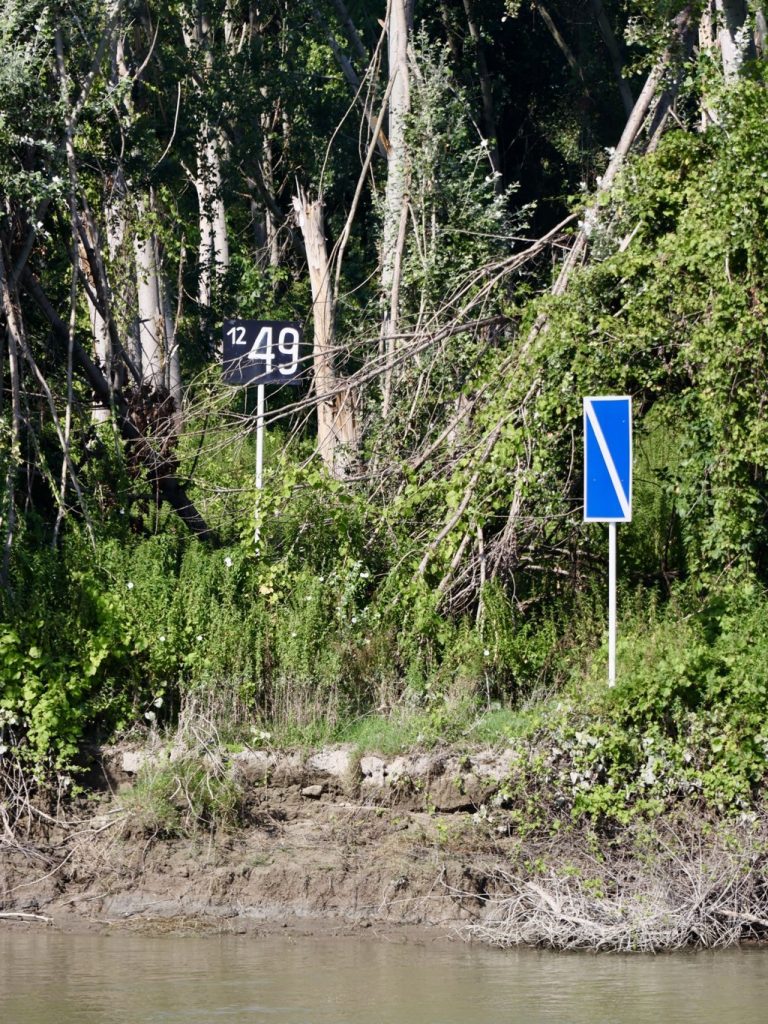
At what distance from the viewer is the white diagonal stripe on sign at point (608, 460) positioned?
891 cm

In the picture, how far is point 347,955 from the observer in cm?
761

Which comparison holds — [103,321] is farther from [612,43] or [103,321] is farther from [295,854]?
[612,43]

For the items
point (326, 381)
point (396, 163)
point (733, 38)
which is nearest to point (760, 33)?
point (733, 38)

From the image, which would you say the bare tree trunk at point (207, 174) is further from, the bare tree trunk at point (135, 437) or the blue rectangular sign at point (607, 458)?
the blue rectangular sign at point (607, 458)

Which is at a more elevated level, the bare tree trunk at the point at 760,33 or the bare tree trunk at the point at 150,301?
the bare tree trunk at the point at 760,33

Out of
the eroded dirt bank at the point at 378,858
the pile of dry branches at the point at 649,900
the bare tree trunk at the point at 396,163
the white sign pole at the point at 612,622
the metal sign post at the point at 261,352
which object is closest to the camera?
the pile of dry branches at the point at 649,900

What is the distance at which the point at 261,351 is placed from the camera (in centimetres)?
1140

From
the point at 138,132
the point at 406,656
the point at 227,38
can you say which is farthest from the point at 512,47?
the point at 406,656

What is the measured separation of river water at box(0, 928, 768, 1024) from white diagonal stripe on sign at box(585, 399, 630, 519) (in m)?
2.74

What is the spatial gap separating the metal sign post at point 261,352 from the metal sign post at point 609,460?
3.05 meters

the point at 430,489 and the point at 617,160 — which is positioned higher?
the point at 617,160

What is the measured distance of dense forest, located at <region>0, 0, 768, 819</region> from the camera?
8891mm

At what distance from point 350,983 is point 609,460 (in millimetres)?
3655

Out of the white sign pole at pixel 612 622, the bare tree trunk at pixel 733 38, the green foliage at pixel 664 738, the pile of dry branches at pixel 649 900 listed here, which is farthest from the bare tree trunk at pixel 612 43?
the pile of dry branches at pixel 649 900
